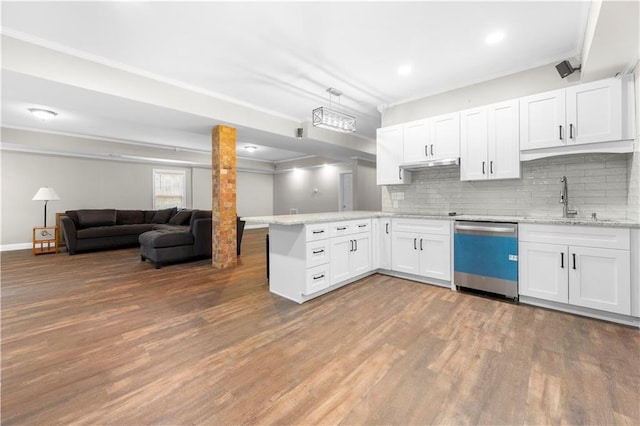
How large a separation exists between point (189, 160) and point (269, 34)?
255 inches

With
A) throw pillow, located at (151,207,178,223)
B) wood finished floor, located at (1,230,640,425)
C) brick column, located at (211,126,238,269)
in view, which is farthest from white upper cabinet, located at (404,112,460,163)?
throw pillow, located at (151,207,178,223)

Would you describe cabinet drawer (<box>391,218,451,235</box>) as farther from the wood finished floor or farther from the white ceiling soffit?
the white ceiling soffit

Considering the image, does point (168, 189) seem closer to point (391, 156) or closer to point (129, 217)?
point (129, 217)

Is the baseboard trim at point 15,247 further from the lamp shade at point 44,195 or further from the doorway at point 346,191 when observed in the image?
the doorway at point 346,191

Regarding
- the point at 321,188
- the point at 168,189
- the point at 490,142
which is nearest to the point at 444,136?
the point at 490,142

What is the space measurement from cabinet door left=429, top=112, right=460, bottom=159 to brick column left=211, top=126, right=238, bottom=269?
10.9 ft

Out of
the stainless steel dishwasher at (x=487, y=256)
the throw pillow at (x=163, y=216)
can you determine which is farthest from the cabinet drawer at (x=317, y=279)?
the throw pillow at (x=163, y=216)

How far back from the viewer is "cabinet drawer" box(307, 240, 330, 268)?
9.92ft

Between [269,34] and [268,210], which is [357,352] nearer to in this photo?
[269,34]

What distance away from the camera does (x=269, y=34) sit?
2.72m

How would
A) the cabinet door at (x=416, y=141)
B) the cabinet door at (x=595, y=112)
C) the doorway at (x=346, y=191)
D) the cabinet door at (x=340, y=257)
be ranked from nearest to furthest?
1. the cabinet door at (x=595, y=112)
2. the cabinet door at (x=340, y=257)
3. the cabinet door at (x=416, y=141)
4. the doorway at (x=346, y=191)

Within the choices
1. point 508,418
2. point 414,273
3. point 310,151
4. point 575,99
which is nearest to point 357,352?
point 508,418

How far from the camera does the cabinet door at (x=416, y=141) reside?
3.79 metres

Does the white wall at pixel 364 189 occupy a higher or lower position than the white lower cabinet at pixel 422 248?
higher
